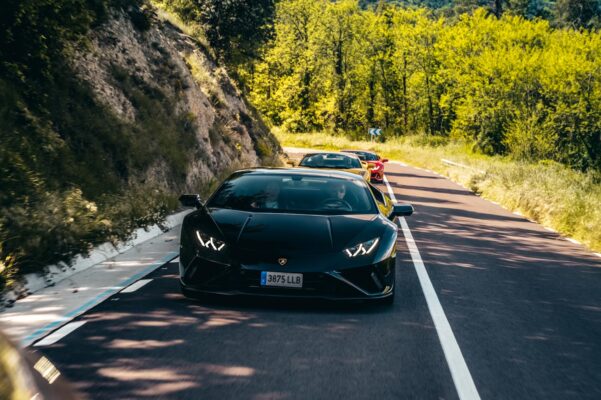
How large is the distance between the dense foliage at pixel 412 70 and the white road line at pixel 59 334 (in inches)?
2627

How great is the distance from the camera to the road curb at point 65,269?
707cm

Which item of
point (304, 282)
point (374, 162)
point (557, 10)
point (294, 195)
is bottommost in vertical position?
point (374, 162)

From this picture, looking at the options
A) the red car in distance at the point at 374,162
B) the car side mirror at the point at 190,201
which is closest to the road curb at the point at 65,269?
the car side mirror at the point at 190,201

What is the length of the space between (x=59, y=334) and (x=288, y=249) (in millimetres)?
2118

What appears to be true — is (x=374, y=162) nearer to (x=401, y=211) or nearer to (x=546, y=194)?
(x=546, y=194)

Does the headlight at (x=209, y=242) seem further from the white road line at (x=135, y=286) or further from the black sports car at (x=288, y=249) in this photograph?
the white road line at (x=135, y=286)

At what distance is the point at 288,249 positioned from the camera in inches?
266

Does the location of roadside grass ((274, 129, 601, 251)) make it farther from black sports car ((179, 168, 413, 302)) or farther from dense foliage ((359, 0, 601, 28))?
dense foliage ((359, 0, 601, 28))

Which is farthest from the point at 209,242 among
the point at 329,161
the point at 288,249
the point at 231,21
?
the point at 231,21

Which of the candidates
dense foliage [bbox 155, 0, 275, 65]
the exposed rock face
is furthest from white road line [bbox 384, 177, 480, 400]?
dense foliage [bbox 155, 0, 275, 65]

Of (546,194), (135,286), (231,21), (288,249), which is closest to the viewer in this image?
(288,249)

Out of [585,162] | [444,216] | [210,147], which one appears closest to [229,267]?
[444,216]

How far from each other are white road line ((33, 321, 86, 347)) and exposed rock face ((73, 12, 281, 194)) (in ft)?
33.8

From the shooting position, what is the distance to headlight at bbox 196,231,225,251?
6.86m
